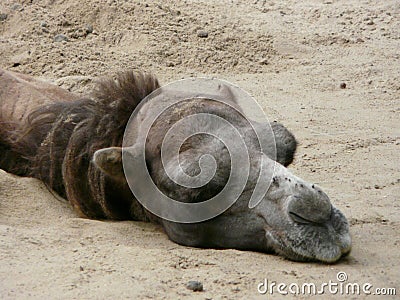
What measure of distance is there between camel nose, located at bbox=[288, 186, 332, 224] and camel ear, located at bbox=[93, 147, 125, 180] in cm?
105

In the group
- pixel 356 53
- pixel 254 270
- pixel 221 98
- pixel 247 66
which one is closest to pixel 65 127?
pixel 221 98

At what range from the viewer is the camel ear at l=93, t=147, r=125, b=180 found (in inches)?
188

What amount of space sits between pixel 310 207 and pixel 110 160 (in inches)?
47.1

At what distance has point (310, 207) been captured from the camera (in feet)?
14.4

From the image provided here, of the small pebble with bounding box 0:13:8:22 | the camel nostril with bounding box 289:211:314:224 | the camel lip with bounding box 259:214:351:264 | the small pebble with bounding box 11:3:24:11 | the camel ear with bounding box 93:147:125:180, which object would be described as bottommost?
the camel lip with bounding box 259:214:351:264

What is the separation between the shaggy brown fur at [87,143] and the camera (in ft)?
17.2

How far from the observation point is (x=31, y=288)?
3938 mm

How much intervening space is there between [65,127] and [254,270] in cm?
185

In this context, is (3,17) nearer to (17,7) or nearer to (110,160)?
(17,7)

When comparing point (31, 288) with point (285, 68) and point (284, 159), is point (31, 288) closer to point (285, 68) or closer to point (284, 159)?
point (284, 159)

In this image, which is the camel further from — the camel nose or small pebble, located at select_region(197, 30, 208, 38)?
small pebble, located at select_region(197, 30, 208, 38)

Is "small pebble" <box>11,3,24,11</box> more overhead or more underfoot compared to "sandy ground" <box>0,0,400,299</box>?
more overhead

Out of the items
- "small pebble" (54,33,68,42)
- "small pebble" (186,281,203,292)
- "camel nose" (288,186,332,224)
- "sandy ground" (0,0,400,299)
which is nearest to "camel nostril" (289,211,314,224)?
"camel nose" (288,186,332,224)

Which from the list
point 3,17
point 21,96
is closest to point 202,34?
point 3,17
